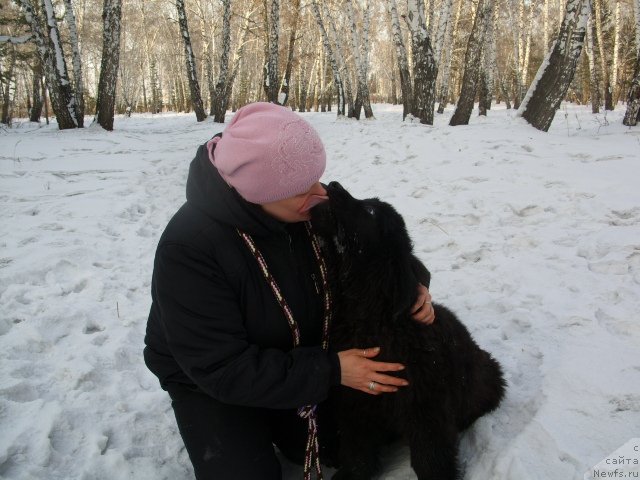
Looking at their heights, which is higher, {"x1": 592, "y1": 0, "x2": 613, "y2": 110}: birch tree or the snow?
{"x1": 592, "y1": 0, "x2": 613, "y2": 110}: birch tree

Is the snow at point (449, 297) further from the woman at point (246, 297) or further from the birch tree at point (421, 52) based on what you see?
the birch tree at point (421, 52)

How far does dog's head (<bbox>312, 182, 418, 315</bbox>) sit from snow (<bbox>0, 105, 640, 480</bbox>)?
0.82 meters

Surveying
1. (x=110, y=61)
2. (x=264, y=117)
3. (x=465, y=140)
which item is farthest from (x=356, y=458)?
(x=110, y=61)

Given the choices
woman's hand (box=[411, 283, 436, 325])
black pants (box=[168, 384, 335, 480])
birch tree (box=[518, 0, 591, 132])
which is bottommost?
black pants (box=[168, 384, 335, 480])

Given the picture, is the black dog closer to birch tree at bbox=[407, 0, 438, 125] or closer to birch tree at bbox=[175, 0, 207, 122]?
birch tree at bbox=[407, 0, 438, 125]

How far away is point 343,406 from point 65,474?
127cm

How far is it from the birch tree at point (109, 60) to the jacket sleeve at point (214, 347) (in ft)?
38.3

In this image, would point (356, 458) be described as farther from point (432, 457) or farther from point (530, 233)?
point (530, 233)

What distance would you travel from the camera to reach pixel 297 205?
1.65 meters

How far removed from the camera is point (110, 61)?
37.3ft

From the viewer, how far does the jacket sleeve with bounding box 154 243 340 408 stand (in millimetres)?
1583

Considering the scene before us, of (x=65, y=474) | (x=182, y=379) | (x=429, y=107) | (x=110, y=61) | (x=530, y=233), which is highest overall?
(x=110, y=61)

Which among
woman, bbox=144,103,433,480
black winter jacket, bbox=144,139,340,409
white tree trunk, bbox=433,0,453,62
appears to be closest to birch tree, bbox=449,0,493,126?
white tree trunk, bbox=433,0,453,62

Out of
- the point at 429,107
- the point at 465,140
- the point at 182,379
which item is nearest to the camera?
the point at 182,379
